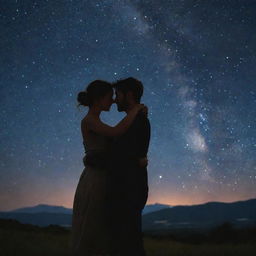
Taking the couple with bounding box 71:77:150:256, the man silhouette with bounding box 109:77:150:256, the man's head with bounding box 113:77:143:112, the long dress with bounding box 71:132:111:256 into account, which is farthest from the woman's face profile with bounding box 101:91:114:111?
the man silhouette with bounding box 109:77:150:256

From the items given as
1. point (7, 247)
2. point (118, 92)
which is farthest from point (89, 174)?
point (7, 247)

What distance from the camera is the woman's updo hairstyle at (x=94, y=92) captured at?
471 cm

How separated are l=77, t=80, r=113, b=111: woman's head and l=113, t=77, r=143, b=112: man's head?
14 cm

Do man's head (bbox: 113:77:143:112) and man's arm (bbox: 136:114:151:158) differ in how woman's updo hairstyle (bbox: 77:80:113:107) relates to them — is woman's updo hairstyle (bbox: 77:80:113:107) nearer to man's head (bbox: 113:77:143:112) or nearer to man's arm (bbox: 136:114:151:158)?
man's head (bbox: 113:77:143:112)

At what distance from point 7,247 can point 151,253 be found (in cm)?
413

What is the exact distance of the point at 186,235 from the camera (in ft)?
67.1

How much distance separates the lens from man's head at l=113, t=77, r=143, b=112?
4715 millimetres

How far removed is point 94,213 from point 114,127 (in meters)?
1.11

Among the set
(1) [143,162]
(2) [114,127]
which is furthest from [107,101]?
(1) [143,162]

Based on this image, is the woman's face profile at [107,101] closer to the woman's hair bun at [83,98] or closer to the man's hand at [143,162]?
the woman's hair bun at [83,98]

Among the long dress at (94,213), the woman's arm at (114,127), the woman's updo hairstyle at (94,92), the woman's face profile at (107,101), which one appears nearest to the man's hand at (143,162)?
the woman's arm at (114,127)

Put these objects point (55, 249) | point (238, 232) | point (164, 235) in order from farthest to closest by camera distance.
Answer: point (164, 235)
point (238, 232)
point (55, 249)

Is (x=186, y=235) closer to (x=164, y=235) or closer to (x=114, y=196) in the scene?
(x=164, y=235)

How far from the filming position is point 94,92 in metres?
4.71
